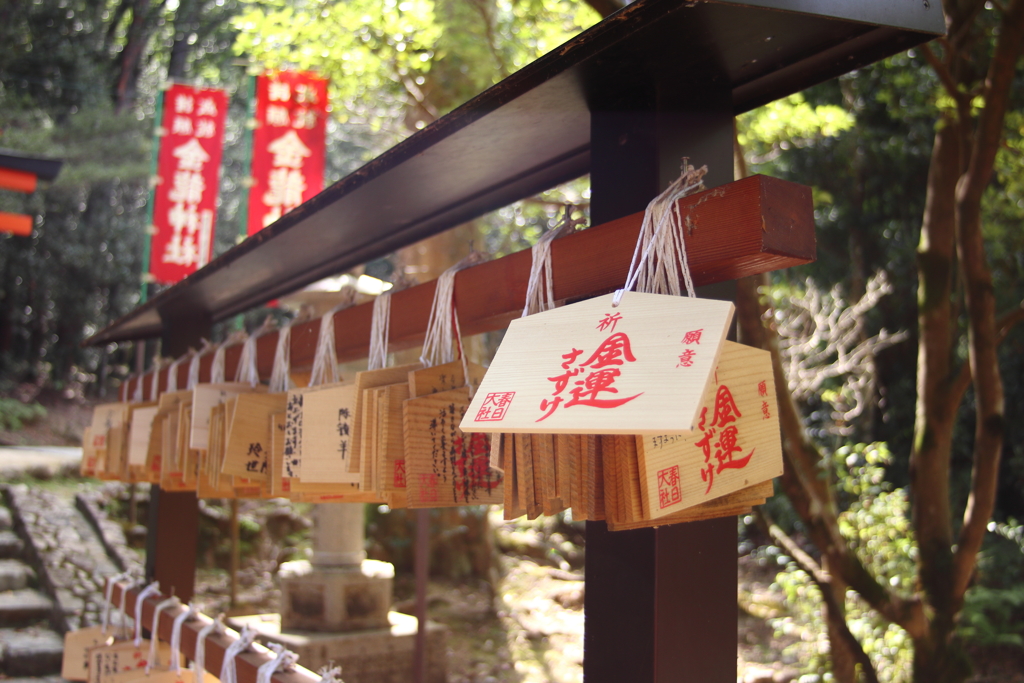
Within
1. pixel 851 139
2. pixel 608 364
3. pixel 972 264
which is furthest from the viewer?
pixel 851 139

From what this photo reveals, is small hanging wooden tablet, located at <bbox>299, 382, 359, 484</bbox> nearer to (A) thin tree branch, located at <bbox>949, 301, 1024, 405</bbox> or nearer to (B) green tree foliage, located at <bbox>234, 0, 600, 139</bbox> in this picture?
(A) thin tree branch, located at <bbox>949, 301, 1024, 405</bbox>

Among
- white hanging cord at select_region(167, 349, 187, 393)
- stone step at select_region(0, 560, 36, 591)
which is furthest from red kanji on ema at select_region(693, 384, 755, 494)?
stone step at select_region(0, 560, 36, 591)

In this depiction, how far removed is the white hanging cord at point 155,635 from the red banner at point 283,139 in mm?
5549

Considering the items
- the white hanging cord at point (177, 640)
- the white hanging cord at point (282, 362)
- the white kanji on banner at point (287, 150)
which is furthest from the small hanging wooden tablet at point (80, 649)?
the white kanji on banner at point (287, 150)

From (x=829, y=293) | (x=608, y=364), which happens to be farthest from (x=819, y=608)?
(x=608, y=364)

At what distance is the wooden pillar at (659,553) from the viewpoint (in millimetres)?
1225

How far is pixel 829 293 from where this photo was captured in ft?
35.1

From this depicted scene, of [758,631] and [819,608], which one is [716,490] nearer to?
[819,608]

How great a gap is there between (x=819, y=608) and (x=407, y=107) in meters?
6.26

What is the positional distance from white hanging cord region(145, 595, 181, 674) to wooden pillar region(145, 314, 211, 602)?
0.69m

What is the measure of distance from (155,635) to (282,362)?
1021 millimetres

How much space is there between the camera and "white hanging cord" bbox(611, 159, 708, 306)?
3.46 ft

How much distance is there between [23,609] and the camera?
258 inches

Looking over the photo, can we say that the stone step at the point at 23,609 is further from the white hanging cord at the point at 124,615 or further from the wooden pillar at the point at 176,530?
the white hanging cord at the point at 124,615
